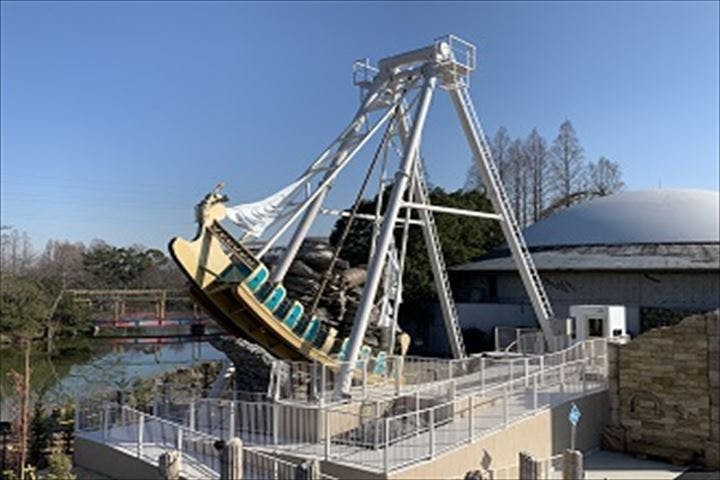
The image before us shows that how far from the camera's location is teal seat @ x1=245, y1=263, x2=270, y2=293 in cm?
1348

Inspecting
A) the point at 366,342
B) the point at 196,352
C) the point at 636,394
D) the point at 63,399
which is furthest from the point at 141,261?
the point at 636,394

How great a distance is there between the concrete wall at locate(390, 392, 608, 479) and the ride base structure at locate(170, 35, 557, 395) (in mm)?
3033

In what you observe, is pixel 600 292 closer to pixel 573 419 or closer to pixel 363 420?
pixel 573 419

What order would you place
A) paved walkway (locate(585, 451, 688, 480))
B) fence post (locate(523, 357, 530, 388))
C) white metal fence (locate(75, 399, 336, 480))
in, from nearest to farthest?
1. white metal fence (locate(75, 399, 336, 480))
2. paved walkway (locate(585, 451, 688, 480))
3. fence post (locate(523, 357, 530, 388))

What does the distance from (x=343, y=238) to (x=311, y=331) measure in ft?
11.9

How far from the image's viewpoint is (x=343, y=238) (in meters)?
17.7

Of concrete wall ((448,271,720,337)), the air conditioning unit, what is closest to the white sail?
the air conditioning unit

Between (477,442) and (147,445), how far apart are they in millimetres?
6255

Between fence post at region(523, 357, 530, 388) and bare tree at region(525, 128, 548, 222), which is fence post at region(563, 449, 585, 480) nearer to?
fence post at region(523, 357, 530, 388)

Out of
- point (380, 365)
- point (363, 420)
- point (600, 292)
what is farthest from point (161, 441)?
point (600, 292)

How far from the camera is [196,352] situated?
157ft

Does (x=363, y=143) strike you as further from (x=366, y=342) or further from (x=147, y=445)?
(x=147, y=445)

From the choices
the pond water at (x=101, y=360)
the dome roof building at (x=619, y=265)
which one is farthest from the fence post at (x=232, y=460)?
the dome roof building at (x=619, y=265)

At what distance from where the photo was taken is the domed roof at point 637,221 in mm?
34406
